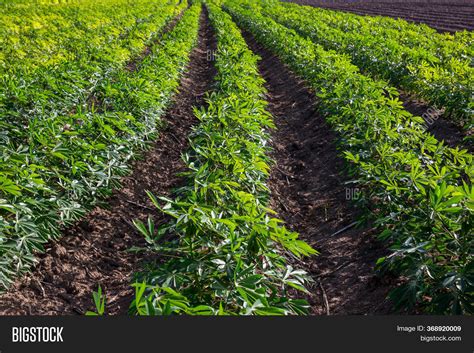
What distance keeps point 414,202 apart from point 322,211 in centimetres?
147

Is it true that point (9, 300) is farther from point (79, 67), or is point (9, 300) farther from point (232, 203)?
point (79, 67)

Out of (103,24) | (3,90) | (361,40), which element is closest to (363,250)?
(3,90)

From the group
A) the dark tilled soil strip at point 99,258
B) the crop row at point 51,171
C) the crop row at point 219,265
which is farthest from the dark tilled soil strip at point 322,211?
the crop row at point 51,171

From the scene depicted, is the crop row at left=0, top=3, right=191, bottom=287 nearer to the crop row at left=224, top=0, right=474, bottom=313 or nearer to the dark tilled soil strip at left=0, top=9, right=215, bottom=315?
the dark tilled soil strip at left=0, top=9, right=215, bottom=315

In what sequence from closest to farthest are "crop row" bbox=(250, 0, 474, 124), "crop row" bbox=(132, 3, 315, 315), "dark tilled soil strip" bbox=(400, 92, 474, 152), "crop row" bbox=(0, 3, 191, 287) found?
1. "crop row" bbox=(132, 3, 315, 315)
2. "crop row" bbox=(0, 3, 191, 287)
3. "dark tilled soil strip" bbox=(400, 92, 474, 152)
4. "crop row" bbox=(250, 0, 474, 124)

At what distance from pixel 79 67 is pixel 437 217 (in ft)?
21.3

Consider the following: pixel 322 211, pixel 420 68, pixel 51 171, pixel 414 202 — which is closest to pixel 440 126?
pixel 420 68

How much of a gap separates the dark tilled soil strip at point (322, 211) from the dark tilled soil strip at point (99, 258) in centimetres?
147

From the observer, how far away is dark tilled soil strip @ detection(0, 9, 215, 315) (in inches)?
134

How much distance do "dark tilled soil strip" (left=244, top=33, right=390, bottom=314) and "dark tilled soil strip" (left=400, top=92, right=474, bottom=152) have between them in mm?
1676

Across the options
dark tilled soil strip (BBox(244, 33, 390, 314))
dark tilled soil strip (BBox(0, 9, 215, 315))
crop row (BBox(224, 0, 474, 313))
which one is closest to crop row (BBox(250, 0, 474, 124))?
crop row (BBox(224, 0, 474, 313))

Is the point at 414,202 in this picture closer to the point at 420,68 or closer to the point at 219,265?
the point at 219,265

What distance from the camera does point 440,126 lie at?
7250 mm

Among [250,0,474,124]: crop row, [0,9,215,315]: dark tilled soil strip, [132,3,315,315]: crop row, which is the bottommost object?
[0,9,215,315]: dark tilled soil strip
